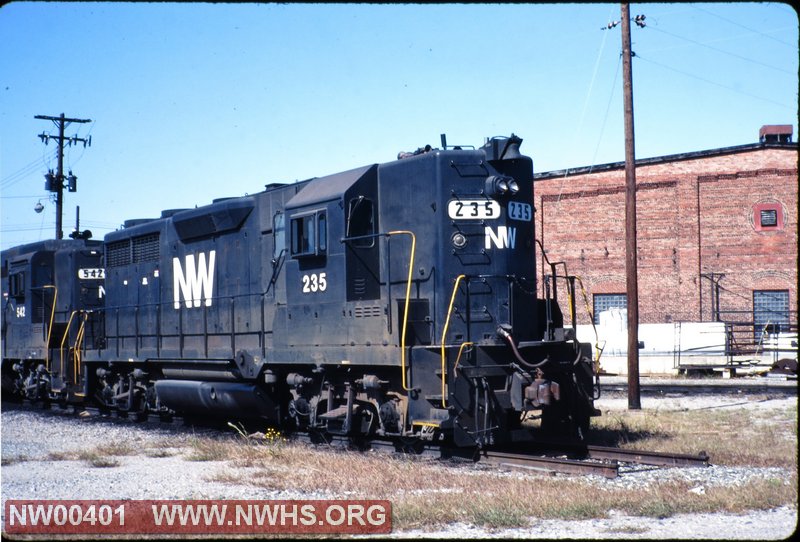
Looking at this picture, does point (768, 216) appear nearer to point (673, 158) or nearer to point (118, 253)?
point (673, 158)

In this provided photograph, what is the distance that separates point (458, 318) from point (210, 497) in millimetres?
4039

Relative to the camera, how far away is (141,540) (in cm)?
653

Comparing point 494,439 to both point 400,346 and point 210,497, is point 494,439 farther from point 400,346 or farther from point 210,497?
point 210,497

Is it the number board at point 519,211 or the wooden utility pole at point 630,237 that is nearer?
the number board at point 519,211

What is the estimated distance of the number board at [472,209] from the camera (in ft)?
35.7

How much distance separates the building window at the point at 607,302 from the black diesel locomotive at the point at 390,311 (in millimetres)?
22608

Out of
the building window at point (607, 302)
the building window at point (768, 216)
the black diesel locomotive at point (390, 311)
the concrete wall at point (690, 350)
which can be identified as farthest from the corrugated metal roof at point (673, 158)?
the black diesel locomotive at point (390, 311)

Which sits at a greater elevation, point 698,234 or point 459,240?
point 698,234

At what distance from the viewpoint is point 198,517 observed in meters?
7.28

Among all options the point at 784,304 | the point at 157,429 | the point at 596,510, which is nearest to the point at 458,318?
the point at 596,510

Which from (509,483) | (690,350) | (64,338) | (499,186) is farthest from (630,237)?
(690,350)

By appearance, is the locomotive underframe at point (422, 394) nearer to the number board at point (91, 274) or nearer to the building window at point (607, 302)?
the number board at point (91, 274)

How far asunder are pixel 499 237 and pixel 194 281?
21.9 ft

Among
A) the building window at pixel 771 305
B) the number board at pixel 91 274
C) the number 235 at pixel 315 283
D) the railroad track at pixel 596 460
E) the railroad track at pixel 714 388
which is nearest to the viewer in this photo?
the railroad track at pixel 596 460
